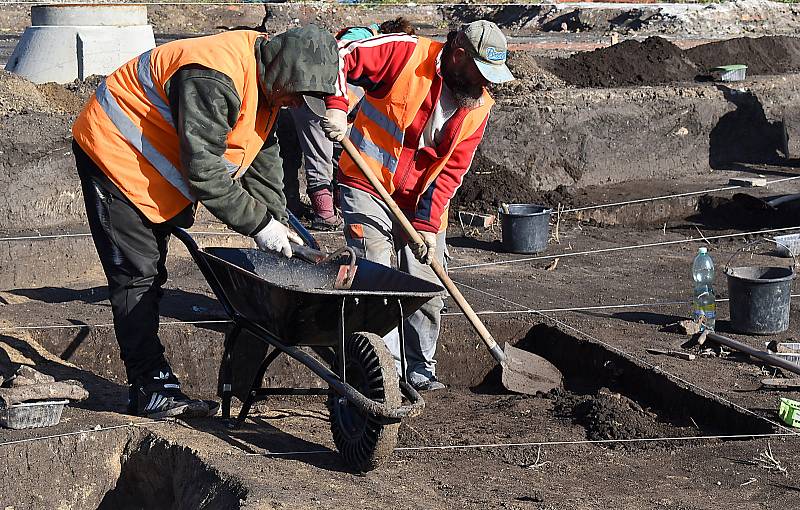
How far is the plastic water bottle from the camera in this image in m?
6.39

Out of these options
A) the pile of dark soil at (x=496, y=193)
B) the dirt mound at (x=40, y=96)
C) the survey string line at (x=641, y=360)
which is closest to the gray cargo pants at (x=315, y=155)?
the pile of dark soil at (x=496, y=193)

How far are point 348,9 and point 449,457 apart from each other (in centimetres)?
1880

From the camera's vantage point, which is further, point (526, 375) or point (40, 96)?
point (40, 96)

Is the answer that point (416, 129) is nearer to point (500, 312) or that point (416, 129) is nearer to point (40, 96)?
point (500, 312)

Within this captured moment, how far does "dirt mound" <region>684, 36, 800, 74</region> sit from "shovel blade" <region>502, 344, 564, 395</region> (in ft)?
27.2

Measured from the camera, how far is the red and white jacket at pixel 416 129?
511cm

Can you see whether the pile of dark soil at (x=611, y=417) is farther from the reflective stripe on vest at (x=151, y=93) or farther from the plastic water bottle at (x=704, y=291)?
the reflective stripe on vest at (x=151, y=93)

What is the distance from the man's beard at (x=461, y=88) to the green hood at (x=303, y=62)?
93 centimetres

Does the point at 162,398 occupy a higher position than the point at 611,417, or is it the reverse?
the point at 162,398

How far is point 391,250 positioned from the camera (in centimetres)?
544

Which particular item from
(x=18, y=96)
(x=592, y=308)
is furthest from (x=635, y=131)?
(x=18, y=96)

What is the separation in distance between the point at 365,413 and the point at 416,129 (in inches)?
62.5

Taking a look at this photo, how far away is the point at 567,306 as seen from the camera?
22.7 feet

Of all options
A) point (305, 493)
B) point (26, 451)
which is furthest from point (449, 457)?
point (26, 451)
